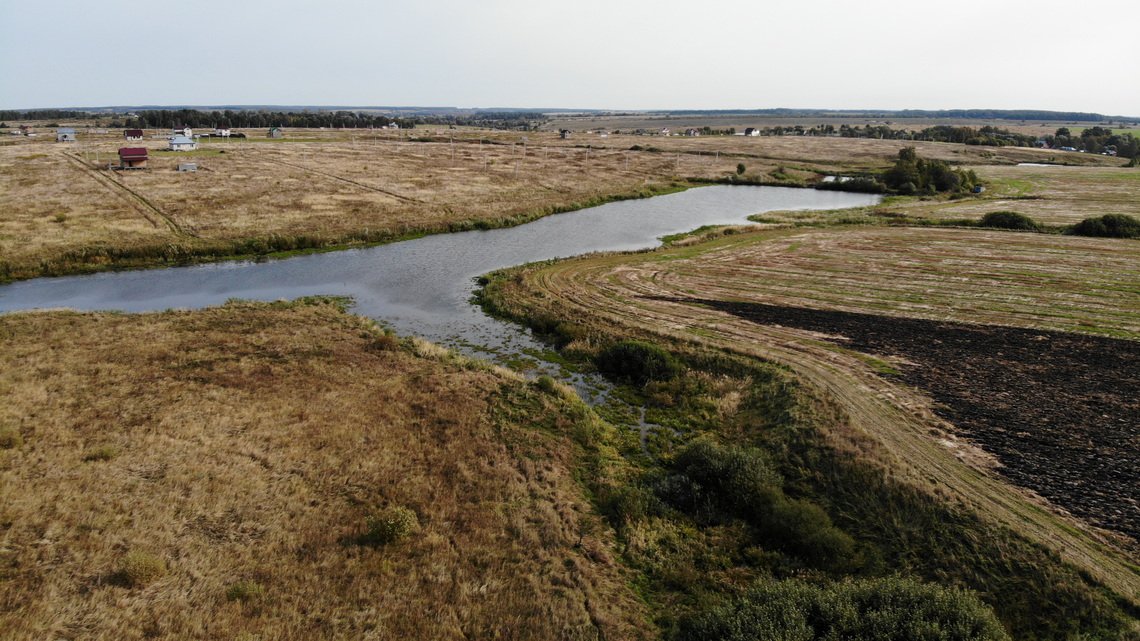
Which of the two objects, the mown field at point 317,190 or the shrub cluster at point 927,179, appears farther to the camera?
the shrub cluster at point 927,179

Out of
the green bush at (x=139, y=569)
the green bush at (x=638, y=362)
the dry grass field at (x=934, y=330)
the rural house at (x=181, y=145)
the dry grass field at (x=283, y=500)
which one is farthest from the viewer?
the rural house at (x=181, y=145)

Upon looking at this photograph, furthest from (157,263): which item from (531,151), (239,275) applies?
(531,151)

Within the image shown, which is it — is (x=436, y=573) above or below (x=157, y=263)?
below

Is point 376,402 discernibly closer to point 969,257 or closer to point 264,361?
point 264,361

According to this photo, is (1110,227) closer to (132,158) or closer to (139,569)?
(139,569)

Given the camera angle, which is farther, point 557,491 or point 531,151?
point 531,151

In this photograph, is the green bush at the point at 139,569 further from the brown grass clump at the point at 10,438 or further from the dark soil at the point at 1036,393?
the dark soil at the point at 1036,393

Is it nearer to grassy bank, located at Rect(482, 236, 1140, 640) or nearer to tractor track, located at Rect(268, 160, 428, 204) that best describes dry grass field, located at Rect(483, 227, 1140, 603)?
grassy bank, located at Rect(482, 236, 1140, 640)

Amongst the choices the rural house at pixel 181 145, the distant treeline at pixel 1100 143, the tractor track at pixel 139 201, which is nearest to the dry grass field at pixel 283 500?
the tractor track at pixel 139 201
